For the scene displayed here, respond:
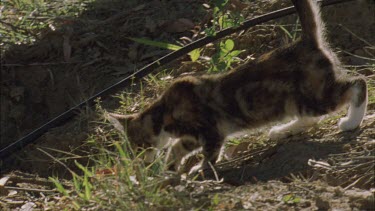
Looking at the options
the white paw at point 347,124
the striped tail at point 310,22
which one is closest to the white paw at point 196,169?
the white paw at point 347,124

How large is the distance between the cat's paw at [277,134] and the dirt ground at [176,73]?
0.18 feet

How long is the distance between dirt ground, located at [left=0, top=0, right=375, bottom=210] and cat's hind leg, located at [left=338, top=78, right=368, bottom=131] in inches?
2.4

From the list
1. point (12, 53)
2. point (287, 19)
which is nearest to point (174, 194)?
point (287, 19)

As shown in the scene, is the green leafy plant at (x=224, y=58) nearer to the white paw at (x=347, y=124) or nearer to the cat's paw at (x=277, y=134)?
the cat's paw at (x=277, y=134)

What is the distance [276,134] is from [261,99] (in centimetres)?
31

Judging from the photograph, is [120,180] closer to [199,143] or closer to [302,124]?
[199,143]

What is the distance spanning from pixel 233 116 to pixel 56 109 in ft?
7.31

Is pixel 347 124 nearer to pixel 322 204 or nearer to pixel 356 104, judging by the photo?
pixel 356 104

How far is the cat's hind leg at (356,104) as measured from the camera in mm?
4941

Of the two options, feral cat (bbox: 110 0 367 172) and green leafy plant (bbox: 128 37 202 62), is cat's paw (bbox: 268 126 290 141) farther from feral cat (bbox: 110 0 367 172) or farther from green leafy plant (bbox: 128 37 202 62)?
green leafy plant (bbox: 128 37 202 62)

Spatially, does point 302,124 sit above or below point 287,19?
below

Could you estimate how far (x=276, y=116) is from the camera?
516 centimetres

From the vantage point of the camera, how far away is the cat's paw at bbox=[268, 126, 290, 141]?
5281 mm

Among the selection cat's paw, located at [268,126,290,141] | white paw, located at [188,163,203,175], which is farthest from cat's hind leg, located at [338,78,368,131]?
white paw, located at [188,163,203,175]
